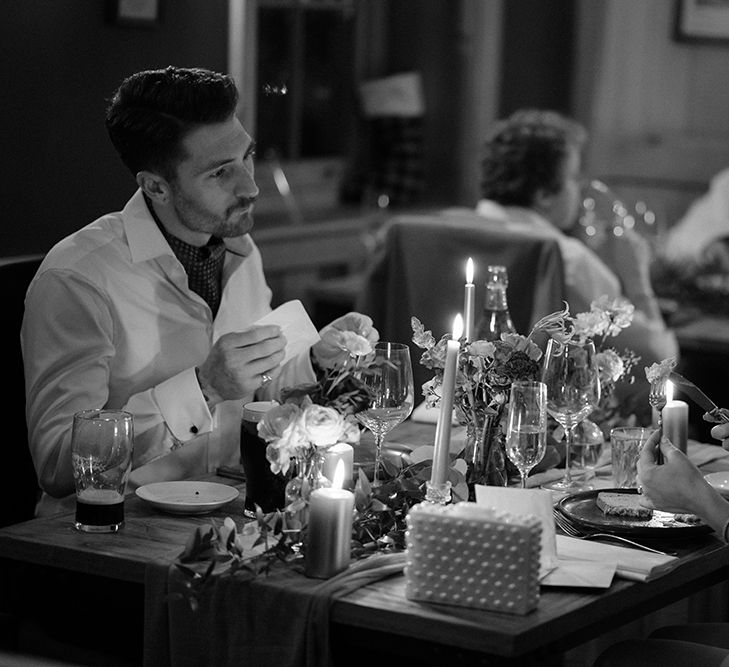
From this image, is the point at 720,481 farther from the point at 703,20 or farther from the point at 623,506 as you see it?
the point at 703,20

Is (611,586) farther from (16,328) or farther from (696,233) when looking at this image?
(696,233)

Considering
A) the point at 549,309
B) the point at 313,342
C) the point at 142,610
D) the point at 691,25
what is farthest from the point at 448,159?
the point at 142,610

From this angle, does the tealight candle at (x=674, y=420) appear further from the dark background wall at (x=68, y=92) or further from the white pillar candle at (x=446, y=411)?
the dark background wall at (x=68, y=92)

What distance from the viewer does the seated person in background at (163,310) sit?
236 centimetres

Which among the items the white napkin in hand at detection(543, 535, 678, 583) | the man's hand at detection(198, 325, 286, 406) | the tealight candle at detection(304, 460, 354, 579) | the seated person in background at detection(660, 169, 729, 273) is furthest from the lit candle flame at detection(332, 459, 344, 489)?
the seated person in background at detection(660, 169, 729, 273)

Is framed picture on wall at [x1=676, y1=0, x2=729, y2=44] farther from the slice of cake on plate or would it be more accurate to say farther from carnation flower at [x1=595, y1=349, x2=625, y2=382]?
the slice of cake on plate

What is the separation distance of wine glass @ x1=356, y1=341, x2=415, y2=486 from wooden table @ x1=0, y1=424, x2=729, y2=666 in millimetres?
253

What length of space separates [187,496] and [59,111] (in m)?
1.35

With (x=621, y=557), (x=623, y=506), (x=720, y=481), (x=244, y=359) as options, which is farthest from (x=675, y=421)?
(x=244, y=359)

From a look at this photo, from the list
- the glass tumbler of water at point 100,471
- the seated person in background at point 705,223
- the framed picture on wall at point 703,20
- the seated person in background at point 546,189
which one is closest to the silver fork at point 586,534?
the glass tumbler of water at point 100,471

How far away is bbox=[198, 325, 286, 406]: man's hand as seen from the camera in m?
2.34

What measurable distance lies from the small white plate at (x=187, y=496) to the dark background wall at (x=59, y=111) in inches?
44.1

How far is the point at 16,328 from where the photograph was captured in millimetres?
2521

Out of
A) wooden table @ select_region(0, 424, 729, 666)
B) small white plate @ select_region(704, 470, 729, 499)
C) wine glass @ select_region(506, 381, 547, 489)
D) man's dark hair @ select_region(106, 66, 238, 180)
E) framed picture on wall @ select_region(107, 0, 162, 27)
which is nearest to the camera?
wooden table @ select_region(0, 424, 729, 666)
